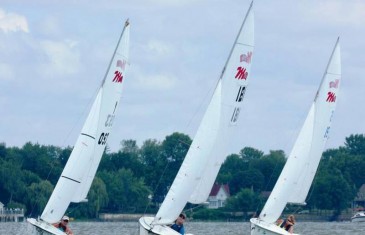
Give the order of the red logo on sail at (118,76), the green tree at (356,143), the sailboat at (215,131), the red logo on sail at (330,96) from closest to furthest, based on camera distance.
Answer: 1. the sailboat at (215,131)
2. the red logo on sail at (118,76)
3. the red logo on sail at (330,96)
4. the green tree at (356,143)

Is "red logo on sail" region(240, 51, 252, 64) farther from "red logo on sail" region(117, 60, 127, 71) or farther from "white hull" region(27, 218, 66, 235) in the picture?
"white hull" region(27, 218, 66, 235)

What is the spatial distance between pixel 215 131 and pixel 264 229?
414 cm

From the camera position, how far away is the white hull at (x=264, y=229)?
45.1 metres

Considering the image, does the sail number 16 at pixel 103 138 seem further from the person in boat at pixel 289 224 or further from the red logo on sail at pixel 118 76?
the person in boat at pixel 289 224

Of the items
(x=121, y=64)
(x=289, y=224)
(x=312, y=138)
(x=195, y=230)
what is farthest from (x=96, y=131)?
(x=195, y=230)

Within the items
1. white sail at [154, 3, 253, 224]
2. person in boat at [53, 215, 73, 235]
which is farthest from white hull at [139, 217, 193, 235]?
person in boat at [53, 215, 73, 235]

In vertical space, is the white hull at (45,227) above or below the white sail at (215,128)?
below

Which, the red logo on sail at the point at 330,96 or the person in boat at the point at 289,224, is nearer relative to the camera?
the person in boat at the point at 289,224

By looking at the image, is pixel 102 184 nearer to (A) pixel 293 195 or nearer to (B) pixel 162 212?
(A) pixel 293 195

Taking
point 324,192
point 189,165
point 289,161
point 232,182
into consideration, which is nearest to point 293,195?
point 289,161

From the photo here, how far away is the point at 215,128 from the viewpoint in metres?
44.2

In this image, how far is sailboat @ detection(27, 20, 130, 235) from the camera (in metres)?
46.0

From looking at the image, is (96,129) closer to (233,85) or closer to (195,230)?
(233,85)

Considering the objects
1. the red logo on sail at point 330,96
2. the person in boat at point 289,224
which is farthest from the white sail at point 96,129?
the red logo on sail at point 330,96
